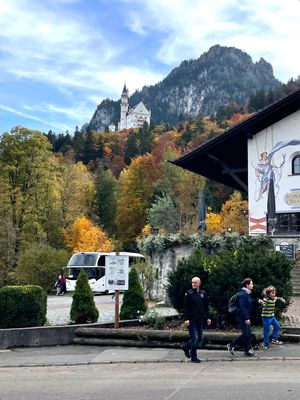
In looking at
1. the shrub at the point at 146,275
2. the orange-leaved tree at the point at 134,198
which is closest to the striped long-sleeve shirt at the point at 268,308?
the shrub at the point at 146,275

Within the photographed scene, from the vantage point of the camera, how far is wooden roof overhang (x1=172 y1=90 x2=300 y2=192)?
33812 mm

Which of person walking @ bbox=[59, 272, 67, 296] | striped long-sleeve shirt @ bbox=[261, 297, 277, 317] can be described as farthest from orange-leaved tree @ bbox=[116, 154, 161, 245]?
striped long-sleeve shirt @ bbox=[261, 297, 277, 317]

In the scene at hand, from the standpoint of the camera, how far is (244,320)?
39.7 ft

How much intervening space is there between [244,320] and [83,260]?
31.2 meters

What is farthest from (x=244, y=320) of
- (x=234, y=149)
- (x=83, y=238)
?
(x=83, y=238)

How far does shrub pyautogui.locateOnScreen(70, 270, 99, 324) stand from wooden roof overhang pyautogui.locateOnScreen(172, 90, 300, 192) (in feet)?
63.6

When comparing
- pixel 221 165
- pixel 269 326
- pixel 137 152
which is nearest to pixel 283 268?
pixel 269 326

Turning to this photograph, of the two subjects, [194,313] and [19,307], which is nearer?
[194,313]

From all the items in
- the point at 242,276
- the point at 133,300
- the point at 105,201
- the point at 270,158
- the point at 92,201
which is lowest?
the point at 133,300

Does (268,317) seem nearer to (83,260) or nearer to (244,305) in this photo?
(244,305)

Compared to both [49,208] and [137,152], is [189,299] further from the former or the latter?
[137,152]

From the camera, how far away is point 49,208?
54750 mm

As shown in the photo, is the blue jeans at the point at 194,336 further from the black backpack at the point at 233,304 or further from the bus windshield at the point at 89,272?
the bus windshield at the point at 89,272

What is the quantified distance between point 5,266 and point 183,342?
33106mm
